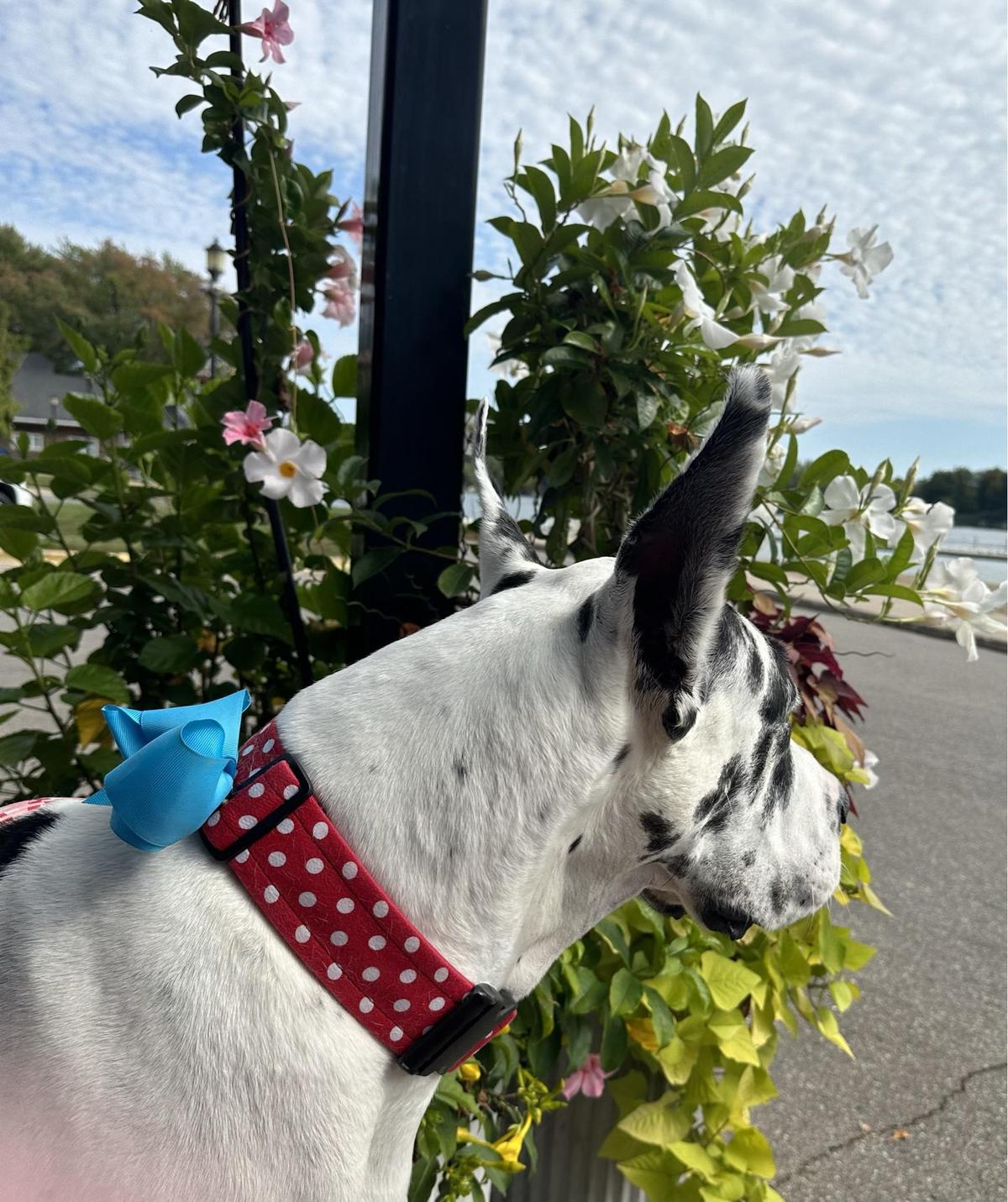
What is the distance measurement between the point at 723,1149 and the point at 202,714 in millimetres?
1601

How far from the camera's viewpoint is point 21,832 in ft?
3.35

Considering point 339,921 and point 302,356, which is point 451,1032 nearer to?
A: point 339,921

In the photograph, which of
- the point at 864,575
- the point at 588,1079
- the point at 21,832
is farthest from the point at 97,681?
the point at 864,575

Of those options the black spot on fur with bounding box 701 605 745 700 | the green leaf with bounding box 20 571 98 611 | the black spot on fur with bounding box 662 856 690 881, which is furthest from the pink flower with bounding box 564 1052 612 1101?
the green leaf with bounding box 20 571 98 611

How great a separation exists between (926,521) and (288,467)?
4.59 feet

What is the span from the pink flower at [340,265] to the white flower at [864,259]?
3.89 feet

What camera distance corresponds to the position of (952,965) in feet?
12.8

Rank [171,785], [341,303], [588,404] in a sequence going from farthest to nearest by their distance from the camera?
[341,303], [588,404], [171,785]

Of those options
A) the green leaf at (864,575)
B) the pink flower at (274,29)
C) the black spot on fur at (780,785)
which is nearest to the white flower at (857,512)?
the green leaf at (864,575)

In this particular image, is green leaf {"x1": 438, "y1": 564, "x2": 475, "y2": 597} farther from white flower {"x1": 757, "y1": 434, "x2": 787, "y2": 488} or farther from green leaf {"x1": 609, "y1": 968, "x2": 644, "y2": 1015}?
green leaf {"x1": 609, "y1": 968, "x2": 644, "y2": 1015}

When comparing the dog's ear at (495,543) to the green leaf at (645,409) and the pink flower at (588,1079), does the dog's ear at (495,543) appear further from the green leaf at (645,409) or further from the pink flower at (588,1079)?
the pink flower at (588,1079)

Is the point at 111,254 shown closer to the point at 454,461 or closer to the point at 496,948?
the point at 454,461

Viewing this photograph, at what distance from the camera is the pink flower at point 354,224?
1957mm

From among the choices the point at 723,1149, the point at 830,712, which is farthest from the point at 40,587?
the point at 723,1149
